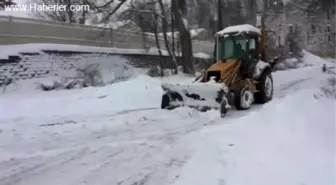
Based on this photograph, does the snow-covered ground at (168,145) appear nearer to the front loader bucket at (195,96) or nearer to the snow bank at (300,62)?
the front loader bucket at (195,96)

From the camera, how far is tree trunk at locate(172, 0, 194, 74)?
23.9 metres

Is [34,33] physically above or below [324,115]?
above

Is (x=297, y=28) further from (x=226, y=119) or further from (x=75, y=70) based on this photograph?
(x=226, y=119)

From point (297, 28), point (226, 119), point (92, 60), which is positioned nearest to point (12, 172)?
point (226, 119)

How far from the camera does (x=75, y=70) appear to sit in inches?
874

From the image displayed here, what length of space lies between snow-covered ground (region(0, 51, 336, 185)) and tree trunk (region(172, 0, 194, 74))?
10.5 m

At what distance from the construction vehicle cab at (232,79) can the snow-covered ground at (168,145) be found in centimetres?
40

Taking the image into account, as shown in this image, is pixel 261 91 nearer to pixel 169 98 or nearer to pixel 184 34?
pixel 169 98

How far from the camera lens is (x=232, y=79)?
12.9m

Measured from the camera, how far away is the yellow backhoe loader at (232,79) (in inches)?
469

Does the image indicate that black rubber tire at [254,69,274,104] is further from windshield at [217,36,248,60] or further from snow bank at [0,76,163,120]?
snow bank at [0,76,163,120]

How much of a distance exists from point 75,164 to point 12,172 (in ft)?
3.22

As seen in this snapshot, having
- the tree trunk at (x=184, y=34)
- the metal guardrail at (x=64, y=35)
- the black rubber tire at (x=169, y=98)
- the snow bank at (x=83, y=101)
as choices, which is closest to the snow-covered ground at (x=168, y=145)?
the snow bank at (x=83, y=101)

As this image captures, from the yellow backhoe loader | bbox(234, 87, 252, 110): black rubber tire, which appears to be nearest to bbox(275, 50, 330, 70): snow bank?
→ the yellow backhoe loader
